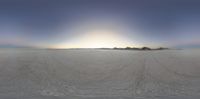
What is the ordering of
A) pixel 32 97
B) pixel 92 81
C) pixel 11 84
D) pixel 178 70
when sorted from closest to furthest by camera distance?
→ pixel 32 97 → pixel 11 84 → pixel 92 81 → pixel 178 70

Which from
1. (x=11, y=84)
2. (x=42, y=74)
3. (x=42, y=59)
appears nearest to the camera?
(x=11, y=84)

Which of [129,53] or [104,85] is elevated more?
[129,53]

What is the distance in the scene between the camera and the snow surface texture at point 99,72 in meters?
17.6

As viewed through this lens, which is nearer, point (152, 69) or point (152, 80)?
point (152, 80)

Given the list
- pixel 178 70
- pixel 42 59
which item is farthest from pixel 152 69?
pixel 42 59

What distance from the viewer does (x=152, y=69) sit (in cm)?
2486

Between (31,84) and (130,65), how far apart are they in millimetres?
10332

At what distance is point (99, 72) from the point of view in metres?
24.7

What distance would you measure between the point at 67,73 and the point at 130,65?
19.1 ft

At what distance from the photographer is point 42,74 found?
77.6ft

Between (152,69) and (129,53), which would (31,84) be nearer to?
(152,69)

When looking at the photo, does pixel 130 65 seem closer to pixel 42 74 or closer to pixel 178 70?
pixel 178 70

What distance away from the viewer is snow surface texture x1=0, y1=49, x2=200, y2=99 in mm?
17594

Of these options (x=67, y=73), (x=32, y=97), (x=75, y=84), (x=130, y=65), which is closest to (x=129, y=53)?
(x=130, y=65)
